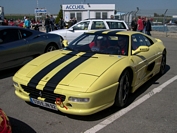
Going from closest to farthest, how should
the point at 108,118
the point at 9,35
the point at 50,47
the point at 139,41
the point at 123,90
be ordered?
the point at 108,118 → the point at 123,90 → the point at 139,41 → the point at 9,35 → the point at 50,47

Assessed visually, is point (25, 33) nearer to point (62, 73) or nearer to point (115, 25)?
point (62, 73)

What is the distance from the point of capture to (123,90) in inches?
144

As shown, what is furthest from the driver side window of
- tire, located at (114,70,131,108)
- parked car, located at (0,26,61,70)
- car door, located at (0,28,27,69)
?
tire, located at (114,70,131,108)

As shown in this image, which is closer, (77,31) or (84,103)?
(84,103)

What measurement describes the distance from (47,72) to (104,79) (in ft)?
3.18

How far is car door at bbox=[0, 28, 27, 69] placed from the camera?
18.1 feet

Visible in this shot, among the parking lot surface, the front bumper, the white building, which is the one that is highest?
the white building

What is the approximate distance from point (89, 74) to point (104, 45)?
3.84ft

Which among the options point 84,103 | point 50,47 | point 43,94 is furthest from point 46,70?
point 50,47

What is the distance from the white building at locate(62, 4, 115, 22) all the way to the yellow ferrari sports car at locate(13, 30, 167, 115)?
20538 mm

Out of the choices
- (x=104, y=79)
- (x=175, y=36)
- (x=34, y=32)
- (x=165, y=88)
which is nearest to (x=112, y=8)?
(x=175, y=36)

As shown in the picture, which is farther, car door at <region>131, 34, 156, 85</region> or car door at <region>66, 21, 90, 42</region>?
car door at <region>66, 21, 90, 42</region>

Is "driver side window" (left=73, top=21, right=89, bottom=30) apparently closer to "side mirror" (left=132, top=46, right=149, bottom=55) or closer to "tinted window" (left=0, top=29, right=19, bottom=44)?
"tinted window" (left=0, top=29, right=19, bottom=44)

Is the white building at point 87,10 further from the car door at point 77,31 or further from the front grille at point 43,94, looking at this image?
the front grille at point 43,94
